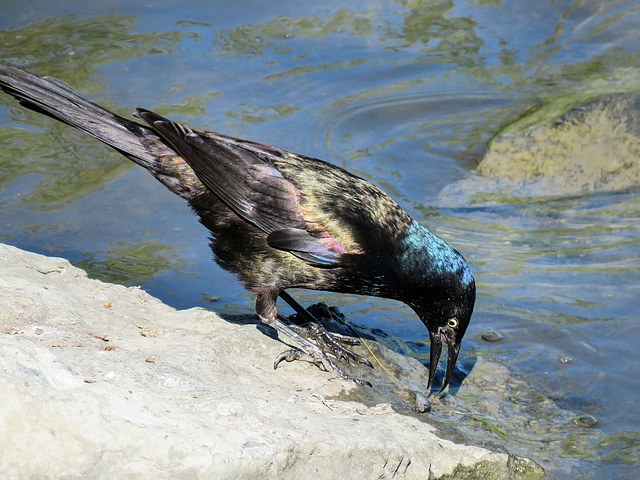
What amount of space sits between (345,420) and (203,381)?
71 centimetres

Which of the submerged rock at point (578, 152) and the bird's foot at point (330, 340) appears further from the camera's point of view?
the submerged rock at point (578, 152)

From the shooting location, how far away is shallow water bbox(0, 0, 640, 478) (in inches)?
203

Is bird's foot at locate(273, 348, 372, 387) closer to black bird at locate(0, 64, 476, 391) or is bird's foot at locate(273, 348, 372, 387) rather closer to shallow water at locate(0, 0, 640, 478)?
black bird at locate(0, 64, 476, 391)

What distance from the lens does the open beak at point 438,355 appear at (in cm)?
465

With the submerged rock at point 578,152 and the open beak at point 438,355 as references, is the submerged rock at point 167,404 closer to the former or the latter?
the open beak at point 438,355

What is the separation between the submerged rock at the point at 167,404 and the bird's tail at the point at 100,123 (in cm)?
85

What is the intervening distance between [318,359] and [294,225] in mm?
841

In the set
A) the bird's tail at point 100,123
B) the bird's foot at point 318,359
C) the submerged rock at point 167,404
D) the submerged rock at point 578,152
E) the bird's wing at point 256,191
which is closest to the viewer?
the submerged rock at point 167,404

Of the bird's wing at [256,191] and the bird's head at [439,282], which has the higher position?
the bird's wing at [256,191]

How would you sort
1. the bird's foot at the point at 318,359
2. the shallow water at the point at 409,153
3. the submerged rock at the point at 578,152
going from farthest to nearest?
1. the submerged rock at the point at 578,152
2. the shallow water at the point at 409,153
3. the bird's foot at the point at 318,359

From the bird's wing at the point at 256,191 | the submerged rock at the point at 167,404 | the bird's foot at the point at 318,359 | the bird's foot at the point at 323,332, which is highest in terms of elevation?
the bird's wing at the point at 256,191

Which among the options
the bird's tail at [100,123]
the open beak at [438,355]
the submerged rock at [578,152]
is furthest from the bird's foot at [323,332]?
the submerged rock at [578,152]

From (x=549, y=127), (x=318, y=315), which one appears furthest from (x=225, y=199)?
(x=549, y=127)

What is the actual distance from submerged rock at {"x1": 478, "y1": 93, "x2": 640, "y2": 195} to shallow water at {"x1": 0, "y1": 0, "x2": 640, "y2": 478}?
0.23 m
